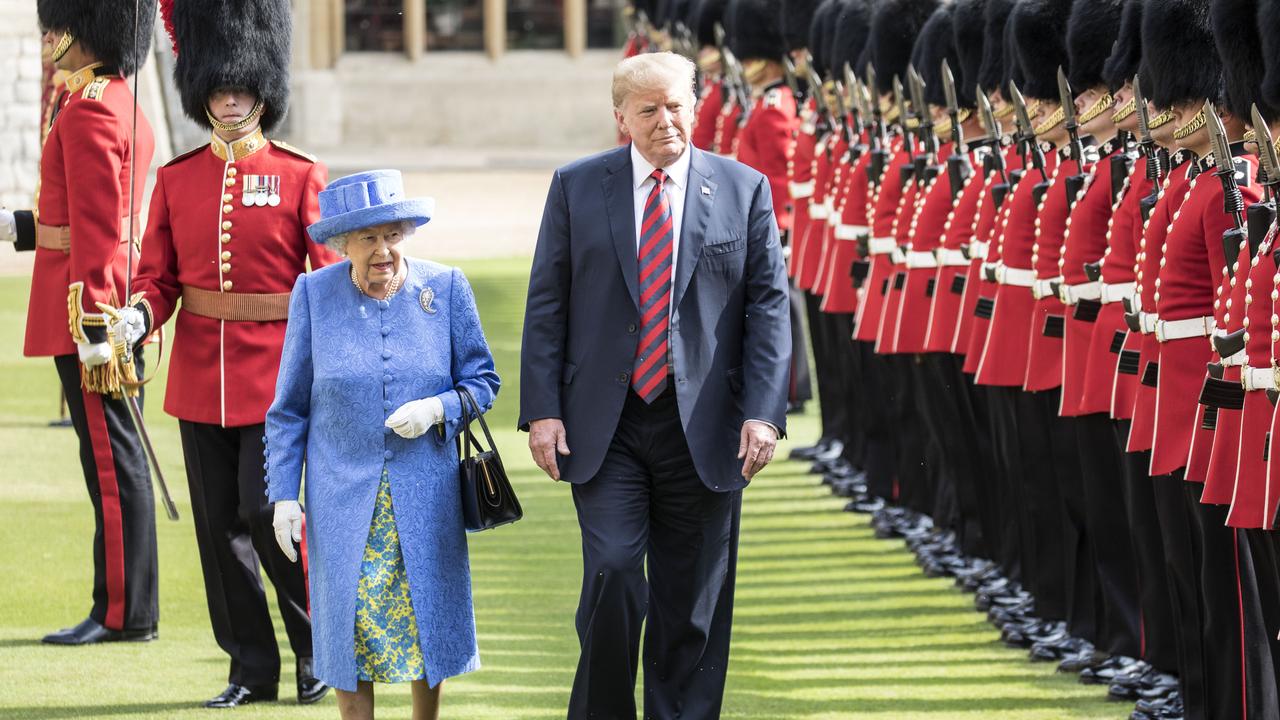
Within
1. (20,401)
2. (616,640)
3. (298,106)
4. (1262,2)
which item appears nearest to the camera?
(1262,2)

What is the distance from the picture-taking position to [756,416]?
16.9ft

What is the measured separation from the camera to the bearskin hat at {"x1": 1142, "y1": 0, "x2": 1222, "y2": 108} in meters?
5.53

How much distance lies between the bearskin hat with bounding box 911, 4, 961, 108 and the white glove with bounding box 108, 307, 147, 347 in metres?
3.10

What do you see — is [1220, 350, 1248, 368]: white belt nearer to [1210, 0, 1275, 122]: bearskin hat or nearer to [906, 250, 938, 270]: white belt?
[1210, 0, 1275, 122]: bearskin hat

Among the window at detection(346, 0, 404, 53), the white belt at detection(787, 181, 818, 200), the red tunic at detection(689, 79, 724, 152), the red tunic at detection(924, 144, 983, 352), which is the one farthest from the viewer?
the window at detection(346, 0, 404, 53)

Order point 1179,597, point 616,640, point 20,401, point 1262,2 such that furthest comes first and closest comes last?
point 20,401 → point 1179,597 → point 616,640 → point 1262,2

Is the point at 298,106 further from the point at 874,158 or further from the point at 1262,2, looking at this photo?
the point at 1262,2

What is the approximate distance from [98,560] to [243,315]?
113 cm

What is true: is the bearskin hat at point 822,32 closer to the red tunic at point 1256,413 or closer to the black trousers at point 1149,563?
the black trousers at point 1149,563

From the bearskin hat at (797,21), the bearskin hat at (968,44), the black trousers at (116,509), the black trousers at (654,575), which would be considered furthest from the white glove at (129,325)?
the bearskin hat at (797,21)

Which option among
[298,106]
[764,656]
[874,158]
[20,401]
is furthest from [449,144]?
[764,656]

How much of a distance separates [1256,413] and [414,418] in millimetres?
1698

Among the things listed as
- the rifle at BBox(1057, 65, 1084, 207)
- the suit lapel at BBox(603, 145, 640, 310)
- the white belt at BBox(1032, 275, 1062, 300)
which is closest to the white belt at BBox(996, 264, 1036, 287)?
the white belt at BBox(1032, 275, 1062, 300)

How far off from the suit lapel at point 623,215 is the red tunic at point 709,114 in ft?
25.4
